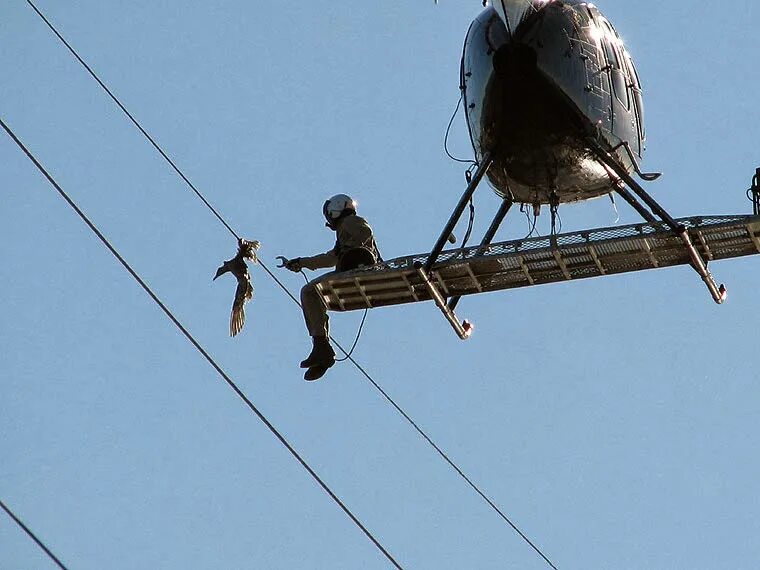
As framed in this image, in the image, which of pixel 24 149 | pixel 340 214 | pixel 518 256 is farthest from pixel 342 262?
pixel 24 149

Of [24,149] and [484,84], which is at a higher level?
[24,149]

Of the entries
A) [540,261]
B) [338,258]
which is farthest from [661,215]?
[338,258]

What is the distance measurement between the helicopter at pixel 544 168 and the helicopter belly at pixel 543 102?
1 centimetres

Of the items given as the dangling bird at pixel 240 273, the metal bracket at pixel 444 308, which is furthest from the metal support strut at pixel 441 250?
the dangling bird at pixel 240 273

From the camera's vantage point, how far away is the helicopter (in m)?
28.2

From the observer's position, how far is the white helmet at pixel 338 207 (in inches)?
1172

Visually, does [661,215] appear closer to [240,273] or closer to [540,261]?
[540,261]

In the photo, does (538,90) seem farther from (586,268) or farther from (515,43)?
(586,268)

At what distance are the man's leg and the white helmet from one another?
1.23 meters

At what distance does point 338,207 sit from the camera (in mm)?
29781

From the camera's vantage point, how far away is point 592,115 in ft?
95.3

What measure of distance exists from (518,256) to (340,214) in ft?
9.53

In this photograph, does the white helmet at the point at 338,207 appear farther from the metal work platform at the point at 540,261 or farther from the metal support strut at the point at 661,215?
the metal support strut at the point at 661,215

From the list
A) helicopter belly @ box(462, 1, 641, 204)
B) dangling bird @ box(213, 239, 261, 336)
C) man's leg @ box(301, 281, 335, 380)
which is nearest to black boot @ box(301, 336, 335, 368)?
man's leg @ box(301, 281, 335, 380)
